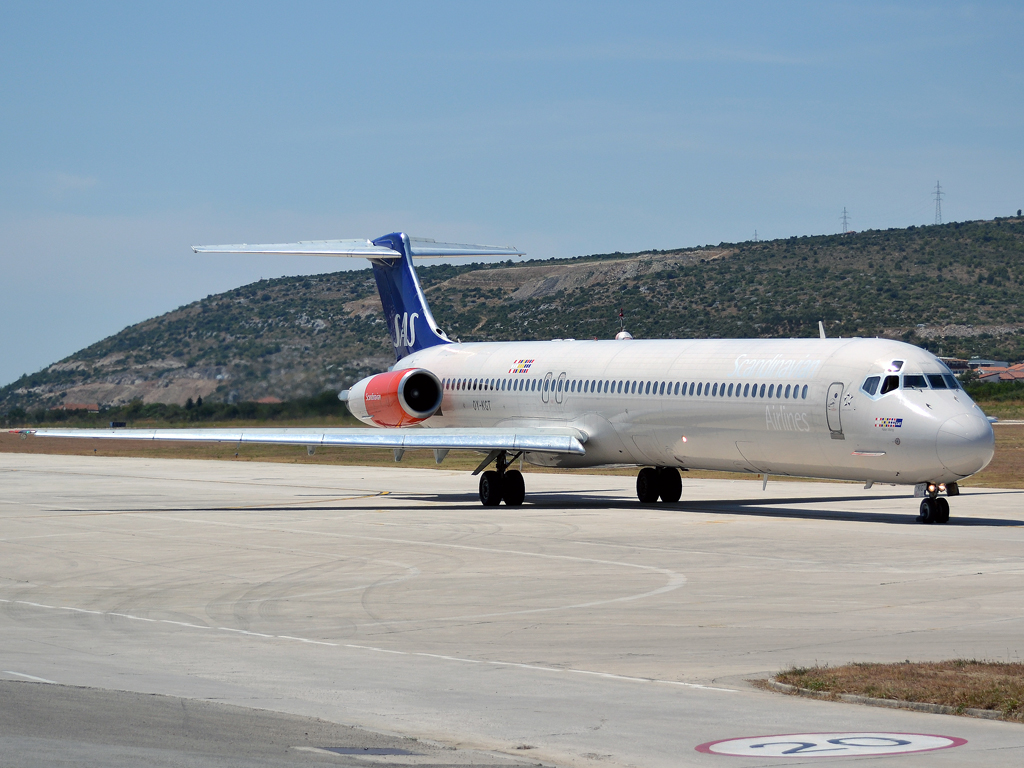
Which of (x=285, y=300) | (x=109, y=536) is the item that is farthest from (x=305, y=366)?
(x=285, y=300)

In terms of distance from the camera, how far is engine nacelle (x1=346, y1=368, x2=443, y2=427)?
117ft

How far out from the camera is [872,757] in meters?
8.48

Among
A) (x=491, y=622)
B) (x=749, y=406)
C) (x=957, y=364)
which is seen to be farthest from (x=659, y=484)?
(x=957, y=364)

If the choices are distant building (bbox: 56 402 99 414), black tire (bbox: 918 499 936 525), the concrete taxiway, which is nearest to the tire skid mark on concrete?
the concrete taxiway

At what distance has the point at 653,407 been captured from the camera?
2881cm

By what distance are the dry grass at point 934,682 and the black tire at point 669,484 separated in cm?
2010

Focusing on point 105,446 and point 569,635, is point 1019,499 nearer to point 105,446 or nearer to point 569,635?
point 569,635

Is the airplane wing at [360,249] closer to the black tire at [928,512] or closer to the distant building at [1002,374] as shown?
the black tire at [928,512]

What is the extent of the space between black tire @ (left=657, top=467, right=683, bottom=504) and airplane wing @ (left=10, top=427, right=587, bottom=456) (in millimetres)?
2145

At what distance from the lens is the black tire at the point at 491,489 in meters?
31.6

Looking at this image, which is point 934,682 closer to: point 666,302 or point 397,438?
point 397,438

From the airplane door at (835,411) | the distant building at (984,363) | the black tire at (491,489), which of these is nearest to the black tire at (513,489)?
the black tire at (491,489)

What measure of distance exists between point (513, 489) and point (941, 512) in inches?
411

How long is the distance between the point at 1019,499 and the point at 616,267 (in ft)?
318
